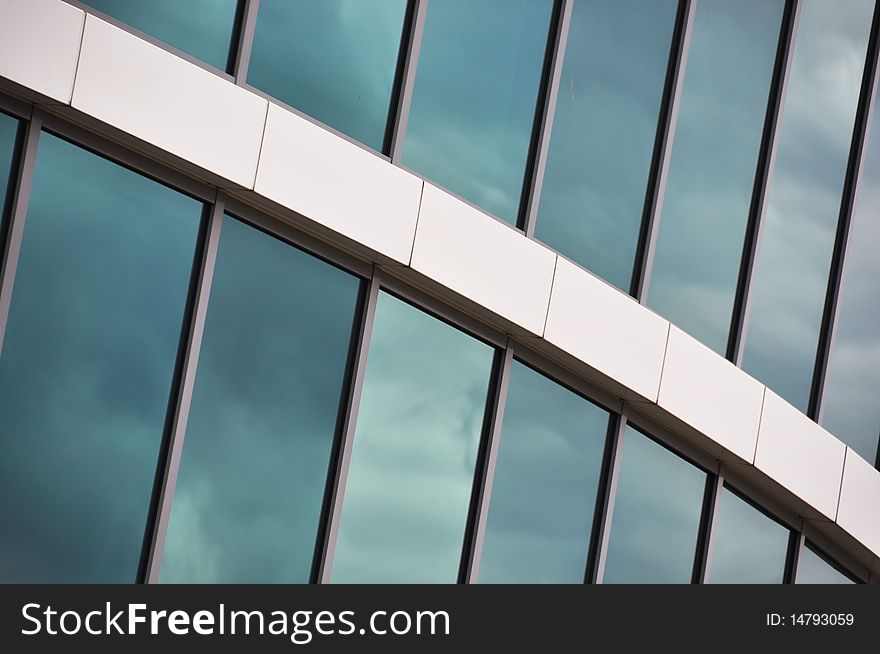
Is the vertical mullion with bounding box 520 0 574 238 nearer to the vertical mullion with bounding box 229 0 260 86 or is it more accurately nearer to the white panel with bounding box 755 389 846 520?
the vertical mullion with bounding box 229 0 260 86

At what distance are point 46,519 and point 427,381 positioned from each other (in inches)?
138

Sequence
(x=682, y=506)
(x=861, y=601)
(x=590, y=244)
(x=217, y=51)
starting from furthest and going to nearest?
(x=861, y=601), (x=682, y=506), (x=590, y=244), (x=217, y=51)

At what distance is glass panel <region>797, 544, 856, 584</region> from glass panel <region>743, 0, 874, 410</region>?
1.70 meters

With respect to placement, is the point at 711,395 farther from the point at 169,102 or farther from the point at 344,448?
the point at 169,102

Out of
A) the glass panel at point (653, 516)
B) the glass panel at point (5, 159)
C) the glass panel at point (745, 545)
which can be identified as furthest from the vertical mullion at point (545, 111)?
the glass panel at point (5, 159)

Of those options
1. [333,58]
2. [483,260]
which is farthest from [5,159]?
[483,260]

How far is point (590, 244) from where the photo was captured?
1173 cm

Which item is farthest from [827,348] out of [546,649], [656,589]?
[546,649]

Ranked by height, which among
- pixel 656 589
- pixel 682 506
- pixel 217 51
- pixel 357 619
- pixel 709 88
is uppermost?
pixel 709 88

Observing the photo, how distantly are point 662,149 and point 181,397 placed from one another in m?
5.63

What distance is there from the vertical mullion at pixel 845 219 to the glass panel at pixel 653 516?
2.11 metres

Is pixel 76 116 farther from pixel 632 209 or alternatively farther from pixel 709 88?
pixel 709 88

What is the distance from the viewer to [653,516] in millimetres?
12289

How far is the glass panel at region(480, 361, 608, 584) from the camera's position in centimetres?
1106
